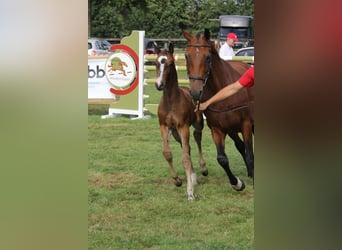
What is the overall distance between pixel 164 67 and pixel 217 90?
0.53 m

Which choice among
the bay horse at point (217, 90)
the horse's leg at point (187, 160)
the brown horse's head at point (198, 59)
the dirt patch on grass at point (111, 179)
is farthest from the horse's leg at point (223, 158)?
the dirt patch on grass at point (111, 179)

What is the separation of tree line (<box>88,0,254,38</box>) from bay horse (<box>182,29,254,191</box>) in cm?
158

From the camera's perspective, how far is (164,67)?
3.87m

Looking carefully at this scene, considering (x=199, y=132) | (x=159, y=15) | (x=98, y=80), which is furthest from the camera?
(x=159, y=15)

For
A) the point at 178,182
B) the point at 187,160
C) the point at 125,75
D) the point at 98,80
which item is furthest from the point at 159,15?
the point at 187,160

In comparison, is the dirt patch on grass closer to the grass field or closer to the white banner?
the grass field

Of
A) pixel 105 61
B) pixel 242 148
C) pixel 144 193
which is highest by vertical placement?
pixel 105 61

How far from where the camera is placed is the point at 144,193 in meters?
3.92

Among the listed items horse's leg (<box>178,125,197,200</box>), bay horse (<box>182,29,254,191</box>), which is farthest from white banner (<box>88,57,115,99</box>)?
bay horse (<box>182,29,254,191</box>)

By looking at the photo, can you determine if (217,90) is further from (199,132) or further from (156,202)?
(199,132)
